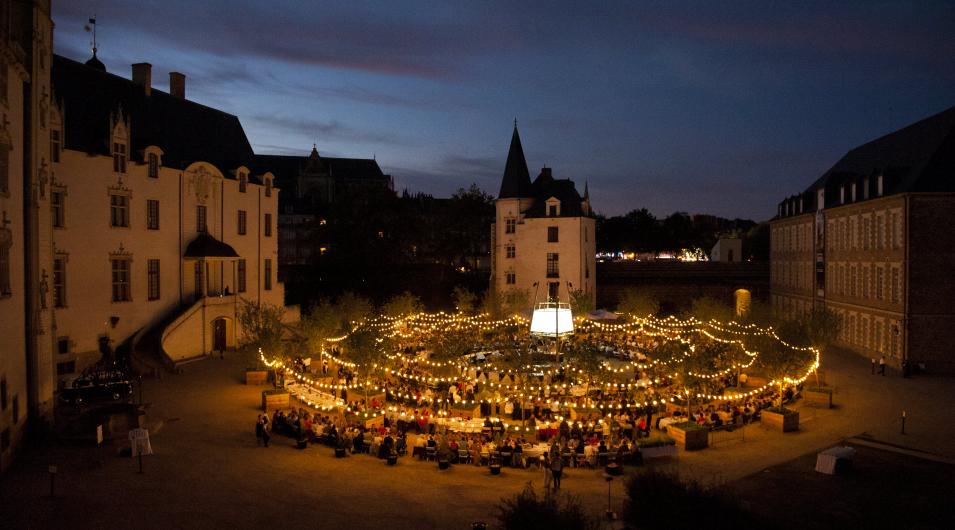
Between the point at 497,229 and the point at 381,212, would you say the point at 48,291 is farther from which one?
the point at 381,212

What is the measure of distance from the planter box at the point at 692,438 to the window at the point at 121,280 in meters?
28.2

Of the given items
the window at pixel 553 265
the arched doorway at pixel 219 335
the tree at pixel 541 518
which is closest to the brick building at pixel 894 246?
the window at pixel 553 265

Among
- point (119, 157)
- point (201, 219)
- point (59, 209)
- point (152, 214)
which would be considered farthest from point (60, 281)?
point (201, 219)

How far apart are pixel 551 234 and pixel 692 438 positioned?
3535 cm

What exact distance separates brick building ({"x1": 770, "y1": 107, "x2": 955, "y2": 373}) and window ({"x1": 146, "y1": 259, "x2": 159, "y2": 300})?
3763 cm

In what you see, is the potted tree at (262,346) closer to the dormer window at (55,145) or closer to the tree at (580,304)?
the dormer window at (55,145)

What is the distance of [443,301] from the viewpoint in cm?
7075

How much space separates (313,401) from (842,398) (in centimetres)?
2193

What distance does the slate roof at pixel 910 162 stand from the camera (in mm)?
37188

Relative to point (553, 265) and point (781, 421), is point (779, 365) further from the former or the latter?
point (553, 265)

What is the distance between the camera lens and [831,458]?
60.7ft

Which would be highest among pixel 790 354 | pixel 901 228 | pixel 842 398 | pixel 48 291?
pixel 901 228

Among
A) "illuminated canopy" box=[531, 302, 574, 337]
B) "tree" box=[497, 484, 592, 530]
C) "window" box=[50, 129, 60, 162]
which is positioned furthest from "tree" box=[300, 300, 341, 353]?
"tree" box=[497, 484, 592, 530]

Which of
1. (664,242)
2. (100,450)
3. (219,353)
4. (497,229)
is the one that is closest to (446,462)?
(100,450)
